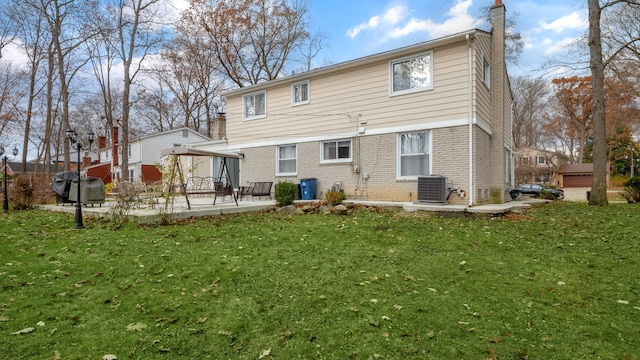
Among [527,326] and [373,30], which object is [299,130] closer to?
[373,30]

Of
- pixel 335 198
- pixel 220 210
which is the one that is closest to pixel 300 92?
pixel 335 198

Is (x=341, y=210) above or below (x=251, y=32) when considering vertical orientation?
below

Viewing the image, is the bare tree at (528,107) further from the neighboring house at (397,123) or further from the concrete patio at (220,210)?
the concrete patio at (220,210)

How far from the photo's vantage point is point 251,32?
25.4 meters

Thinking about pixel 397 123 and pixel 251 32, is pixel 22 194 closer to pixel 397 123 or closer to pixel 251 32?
pixel 397 123

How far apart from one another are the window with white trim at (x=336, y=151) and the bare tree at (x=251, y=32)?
1485cm

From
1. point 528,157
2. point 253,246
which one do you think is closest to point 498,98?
point 253,246

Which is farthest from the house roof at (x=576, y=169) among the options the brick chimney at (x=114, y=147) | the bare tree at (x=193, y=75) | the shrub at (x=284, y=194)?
the brick chimney at (x=114, y=147)

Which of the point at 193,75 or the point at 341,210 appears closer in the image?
the point at 341,210

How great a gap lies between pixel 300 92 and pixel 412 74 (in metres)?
4.82

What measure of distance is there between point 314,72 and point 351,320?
11.6 meters

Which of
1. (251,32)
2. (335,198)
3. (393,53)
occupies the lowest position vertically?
(335,198)

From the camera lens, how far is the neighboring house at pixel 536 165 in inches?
1759

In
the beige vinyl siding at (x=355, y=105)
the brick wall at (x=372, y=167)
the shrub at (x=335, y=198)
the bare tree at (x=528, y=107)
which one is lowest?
the shrub at (x=335, y=198)
